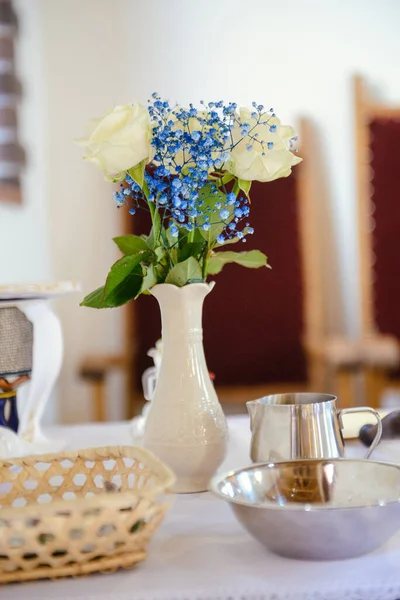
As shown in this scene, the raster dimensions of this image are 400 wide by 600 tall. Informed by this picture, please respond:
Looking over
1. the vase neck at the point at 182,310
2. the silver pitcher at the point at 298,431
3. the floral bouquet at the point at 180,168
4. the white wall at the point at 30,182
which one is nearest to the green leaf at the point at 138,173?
the floral bouquet at the point at 180,168

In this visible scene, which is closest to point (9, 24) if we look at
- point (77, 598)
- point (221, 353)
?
point (221, 353)

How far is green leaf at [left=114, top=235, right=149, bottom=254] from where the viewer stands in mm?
733

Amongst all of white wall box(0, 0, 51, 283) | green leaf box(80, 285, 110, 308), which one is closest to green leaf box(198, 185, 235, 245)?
green leaf box(80, 285, 110, 308)

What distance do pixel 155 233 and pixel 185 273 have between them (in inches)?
2.0

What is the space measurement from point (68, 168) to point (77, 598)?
1.77 metres

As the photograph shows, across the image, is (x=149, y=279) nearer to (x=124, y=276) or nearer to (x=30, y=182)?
(x=124, y=276)

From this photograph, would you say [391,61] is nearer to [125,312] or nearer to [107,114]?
[125,312]

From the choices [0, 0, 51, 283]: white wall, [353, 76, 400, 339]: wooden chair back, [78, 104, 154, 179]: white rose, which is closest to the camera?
[78, 104, 154, 179]: white rose

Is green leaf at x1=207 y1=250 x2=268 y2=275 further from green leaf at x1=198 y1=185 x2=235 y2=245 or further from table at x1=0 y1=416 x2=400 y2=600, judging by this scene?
table at x1=0 y1=416 x2=400 y2=600

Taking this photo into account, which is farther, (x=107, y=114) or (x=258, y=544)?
(x=107, y=114)

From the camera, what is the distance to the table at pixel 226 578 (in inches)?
19.8

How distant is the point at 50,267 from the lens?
213 cm

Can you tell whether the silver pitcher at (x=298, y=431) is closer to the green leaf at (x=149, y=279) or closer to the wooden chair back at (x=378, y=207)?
the green leaf at (x=149, y=279)

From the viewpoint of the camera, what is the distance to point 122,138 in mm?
668
